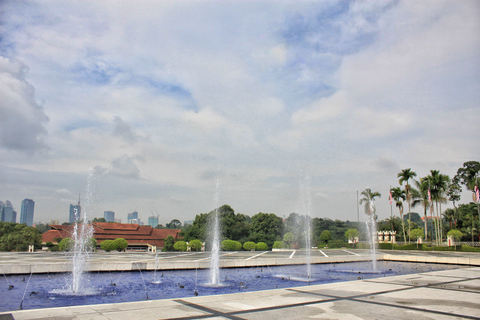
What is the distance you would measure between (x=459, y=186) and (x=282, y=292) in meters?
64.2

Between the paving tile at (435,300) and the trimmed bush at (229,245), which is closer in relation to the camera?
the paving tile at (435,300)

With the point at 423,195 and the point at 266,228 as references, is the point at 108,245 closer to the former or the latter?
the point at 266,228

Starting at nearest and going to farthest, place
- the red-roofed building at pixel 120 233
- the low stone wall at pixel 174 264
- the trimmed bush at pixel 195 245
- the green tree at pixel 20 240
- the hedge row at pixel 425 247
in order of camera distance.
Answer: the low stone wall at pixel 174 264, the green tree at pixel 20 240, the hedge row at pixel 425 247, the trimmed bush at pixel 195 245, the red-roofed building at pixel 120 233

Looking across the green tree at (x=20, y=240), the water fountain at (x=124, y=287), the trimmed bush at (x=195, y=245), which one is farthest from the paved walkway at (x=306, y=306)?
the green tree at (x=20, y=240)

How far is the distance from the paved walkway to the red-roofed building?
45680 mm

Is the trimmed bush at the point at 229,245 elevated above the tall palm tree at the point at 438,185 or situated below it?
below

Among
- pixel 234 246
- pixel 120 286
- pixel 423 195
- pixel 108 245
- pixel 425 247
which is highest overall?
pixel 423 195

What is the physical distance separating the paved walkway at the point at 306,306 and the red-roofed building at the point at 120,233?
45.7 metres

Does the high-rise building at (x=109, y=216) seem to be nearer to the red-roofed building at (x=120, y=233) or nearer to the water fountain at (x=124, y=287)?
the red-roofed building at (x=120, y=233)

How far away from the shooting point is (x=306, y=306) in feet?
27.0

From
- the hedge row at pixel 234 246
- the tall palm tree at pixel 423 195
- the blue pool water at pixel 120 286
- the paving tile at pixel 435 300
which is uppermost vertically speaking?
the tall palm tree at pixel 423 195

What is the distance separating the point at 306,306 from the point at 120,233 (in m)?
50.7

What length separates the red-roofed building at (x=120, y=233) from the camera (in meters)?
51.5

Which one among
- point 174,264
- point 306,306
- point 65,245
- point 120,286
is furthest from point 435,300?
point 65,245
